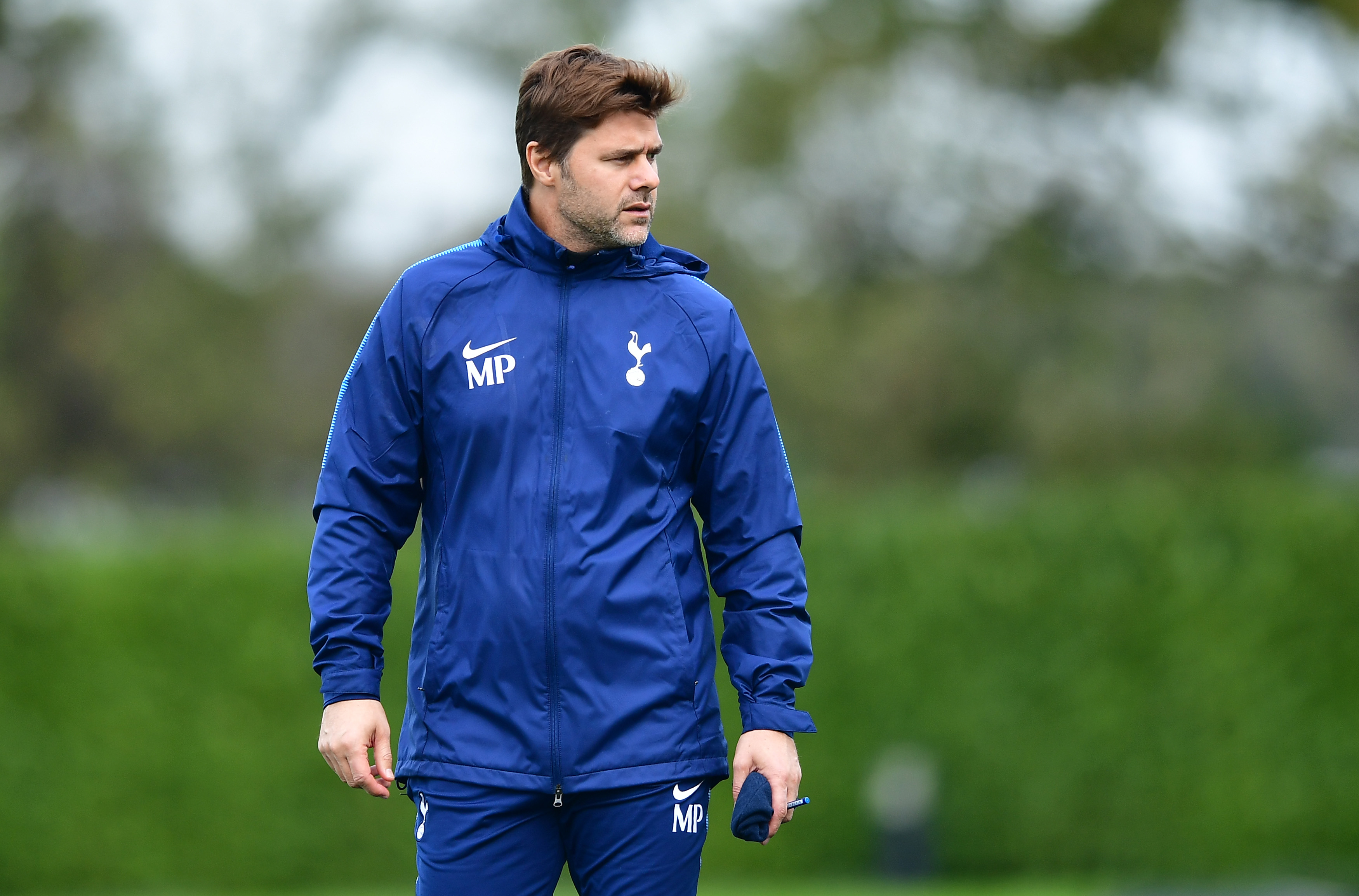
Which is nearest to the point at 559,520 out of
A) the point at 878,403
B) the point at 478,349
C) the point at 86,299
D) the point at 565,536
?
the point at 565,536

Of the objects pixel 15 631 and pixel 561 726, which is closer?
pixel 561 726

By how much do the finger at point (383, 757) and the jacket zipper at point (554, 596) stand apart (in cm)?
30

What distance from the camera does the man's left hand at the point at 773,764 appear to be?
2.75 meters

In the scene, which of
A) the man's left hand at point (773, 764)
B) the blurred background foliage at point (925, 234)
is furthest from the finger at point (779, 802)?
the blurred background foliage at point (925, 234)

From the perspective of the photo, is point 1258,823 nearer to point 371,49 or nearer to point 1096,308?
point 1096,308

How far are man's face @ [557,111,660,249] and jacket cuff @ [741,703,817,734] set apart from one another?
934 mm

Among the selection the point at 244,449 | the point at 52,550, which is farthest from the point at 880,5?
the point at 244,449

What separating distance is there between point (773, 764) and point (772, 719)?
84 millimetres

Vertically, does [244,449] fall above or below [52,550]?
below

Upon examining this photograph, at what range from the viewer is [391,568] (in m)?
2.93

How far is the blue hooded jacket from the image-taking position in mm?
2695

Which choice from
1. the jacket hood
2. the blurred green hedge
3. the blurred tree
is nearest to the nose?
the jacket hood

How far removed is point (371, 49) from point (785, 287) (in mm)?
6473

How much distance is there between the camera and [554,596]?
2.70 metres
